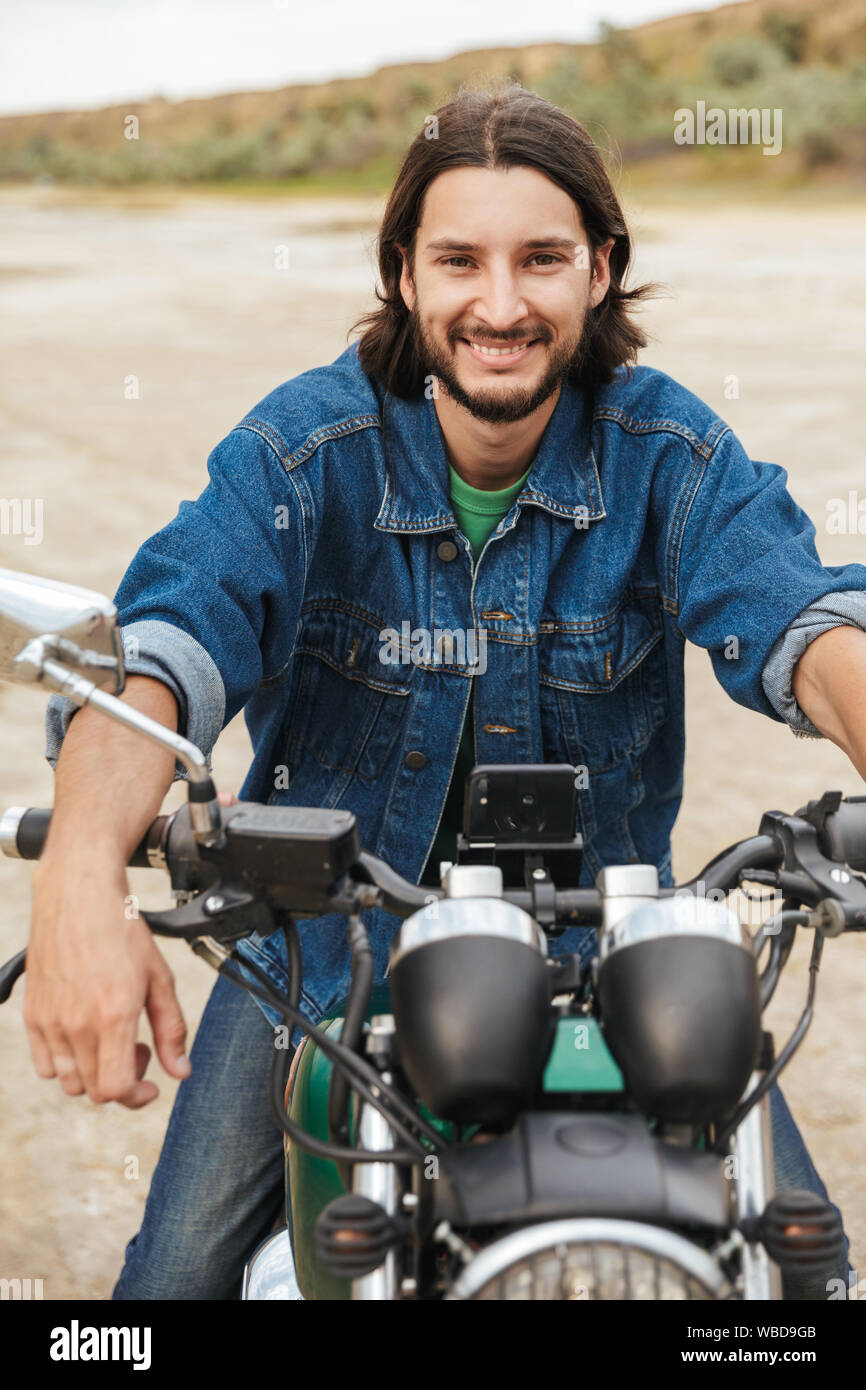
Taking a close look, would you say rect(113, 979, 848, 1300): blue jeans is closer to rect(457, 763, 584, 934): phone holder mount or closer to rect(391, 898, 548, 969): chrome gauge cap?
rect(457, 763, 584, 934): phone holder mount

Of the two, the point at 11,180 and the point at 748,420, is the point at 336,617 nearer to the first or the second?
the point at 748,420

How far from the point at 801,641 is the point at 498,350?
599 mm

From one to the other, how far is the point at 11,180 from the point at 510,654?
43.7 metres

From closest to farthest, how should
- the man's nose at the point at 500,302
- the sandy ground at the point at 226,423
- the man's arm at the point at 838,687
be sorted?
the man's arm at the point at 838,687 < the man's nose at the point at 500,302 < the sandy ground at the point at 226,423

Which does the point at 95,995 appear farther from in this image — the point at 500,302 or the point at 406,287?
the point at 406,287

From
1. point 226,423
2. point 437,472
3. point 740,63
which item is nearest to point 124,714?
point 437,472

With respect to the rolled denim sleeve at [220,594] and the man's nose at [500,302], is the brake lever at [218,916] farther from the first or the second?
the man's nose at [500,302]

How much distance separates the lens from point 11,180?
40.8 meters

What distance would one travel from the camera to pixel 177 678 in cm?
150

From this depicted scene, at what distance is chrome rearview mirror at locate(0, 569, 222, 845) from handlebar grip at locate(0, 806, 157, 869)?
27cm

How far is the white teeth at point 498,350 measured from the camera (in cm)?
191

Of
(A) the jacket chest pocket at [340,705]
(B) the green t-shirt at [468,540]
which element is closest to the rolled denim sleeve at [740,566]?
(B) the green t-shirt at [468,540]

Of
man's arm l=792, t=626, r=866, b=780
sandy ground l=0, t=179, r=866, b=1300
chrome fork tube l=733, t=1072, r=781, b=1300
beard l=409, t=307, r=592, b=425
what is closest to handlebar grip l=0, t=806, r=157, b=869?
chrome fork tube l=733, t=1072, r=781, b=1300
